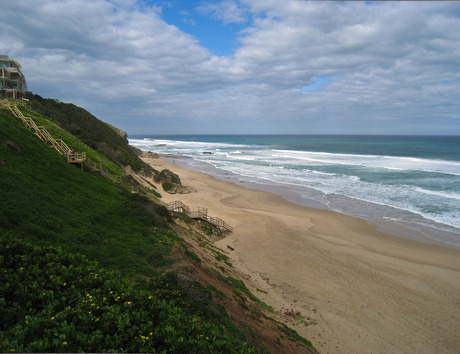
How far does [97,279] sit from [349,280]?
15055 millimetres

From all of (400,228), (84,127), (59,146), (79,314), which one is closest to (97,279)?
(79,314)

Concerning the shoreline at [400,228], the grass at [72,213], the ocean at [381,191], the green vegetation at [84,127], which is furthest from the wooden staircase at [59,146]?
the ocean at [381,191]

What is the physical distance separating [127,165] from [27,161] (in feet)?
66.0

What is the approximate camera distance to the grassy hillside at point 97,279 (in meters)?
5.45

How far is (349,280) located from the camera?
55.2 ft

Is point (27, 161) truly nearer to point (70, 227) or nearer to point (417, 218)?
point (70, 227)

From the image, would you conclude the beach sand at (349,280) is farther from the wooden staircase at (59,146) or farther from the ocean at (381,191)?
the wooden staircase at (59,146)

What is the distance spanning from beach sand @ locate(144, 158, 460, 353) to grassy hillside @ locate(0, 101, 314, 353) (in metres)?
2.25

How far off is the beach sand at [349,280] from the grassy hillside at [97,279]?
2248mm

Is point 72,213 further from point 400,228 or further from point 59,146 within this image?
point 400,228

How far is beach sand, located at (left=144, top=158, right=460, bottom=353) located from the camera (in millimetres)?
12547

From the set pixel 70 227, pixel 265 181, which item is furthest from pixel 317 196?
pixel 70 227

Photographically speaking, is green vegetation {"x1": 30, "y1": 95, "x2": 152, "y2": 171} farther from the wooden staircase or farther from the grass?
the grass

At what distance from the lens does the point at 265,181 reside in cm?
4641
